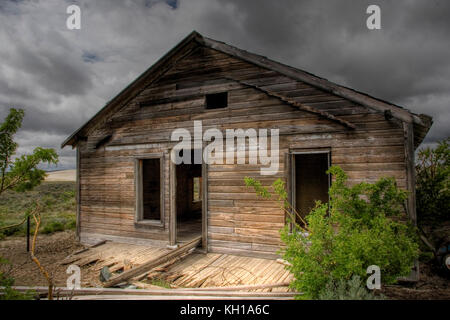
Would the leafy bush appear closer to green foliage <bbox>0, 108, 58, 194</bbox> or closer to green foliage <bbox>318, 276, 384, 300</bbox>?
green foliage <bbox>318, 276, 384, 300</bbox>

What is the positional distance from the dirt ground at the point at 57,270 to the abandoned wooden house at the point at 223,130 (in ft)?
3.91

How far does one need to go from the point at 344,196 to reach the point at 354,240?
99 cm

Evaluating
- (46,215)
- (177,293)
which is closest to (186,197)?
(177,293)

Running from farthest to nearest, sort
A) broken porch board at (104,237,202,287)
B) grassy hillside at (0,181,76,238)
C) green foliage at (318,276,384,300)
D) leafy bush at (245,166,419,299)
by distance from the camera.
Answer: grassy hillside at (0,181,76,238) → broken porch board at (104,237,202,287) → leafy bush at (245,166,419,299) → green foliage at (318,276,384,300)

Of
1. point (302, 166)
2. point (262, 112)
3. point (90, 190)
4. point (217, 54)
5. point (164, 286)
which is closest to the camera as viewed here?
point (164, 286)

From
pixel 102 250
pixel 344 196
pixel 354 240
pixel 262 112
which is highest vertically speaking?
pixel 262 112

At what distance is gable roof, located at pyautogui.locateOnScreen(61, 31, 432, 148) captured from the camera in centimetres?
536

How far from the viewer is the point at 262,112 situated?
21.8ft

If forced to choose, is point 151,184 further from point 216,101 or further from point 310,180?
point 310,180

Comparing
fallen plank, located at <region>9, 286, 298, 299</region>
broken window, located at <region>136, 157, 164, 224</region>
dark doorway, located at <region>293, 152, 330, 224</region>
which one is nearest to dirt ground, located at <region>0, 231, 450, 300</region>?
fallen plank, located at <region>9, 286, 298, 299</region>

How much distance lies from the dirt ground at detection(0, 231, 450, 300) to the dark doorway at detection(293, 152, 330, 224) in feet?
14.5
